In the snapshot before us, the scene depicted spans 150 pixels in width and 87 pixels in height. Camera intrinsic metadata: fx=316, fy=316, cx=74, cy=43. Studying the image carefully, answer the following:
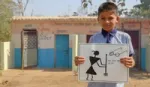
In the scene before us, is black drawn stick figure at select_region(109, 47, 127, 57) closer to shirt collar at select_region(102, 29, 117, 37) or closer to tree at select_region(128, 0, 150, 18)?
shirt collar at select_region(102, 29, 117, 37)

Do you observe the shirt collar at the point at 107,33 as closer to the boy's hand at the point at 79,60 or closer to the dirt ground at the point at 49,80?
the boy's hand at the point at 79,60

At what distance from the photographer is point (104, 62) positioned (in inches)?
115

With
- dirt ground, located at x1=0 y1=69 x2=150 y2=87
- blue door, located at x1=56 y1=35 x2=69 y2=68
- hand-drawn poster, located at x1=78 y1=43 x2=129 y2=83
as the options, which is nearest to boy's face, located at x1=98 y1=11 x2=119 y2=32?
hand-drawn poster, located at x1=78 y1=43 x2=129 y2=83

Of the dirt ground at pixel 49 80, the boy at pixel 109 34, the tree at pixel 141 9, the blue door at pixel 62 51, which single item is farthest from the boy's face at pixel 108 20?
the tree at pixel 141 9

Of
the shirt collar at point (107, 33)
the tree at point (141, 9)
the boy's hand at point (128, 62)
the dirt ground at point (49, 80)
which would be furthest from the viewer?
the tree at point (141, 9)

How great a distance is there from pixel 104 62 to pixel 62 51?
14.0m

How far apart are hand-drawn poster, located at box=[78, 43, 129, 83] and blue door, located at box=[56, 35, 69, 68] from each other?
45.6 feet

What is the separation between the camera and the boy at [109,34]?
9.28 ft

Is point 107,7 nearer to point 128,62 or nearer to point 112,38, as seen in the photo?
point 112,38

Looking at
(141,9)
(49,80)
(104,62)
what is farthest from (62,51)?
(141,9)

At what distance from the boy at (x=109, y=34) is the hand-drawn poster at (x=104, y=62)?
46 mm

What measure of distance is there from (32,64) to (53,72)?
2.47 m

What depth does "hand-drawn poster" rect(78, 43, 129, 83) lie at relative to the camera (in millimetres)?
2887

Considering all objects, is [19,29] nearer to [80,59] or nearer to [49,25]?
[49,25]
